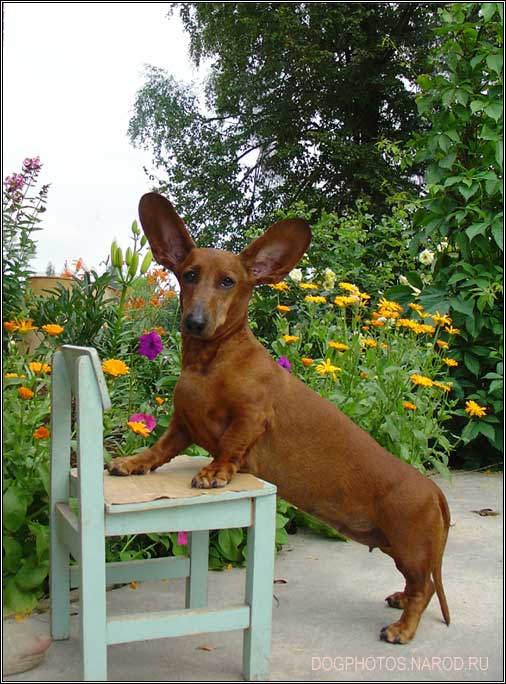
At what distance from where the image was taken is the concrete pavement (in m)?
2.02

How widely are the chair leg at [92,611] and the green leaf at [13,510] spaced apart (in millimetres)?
→ 481

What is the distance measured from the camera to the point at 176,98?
1097 centimetres

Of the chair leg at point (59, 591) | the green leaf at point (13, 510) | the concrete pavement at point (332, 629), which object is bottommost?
the concrete pavement at point (332, 629)

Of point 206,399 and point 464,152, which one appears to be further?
point 464,152

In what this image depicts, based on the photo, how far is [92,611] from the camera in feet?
5.85

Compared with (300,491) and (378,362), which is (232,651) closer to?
(300,491)

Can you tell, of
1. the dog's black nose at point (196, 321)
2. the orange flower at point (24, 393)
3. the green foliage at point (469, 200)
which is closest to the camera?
the dog's black nose at point (196, 321)

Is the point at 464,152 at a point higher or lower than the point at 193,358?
higher

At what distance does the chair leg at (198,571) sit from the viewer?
237cm

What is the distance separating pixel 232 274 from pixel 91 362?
48 centimetres

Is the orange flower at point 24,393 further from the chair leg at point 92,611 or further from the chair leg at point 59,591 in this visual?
the chair leg at point 92,611

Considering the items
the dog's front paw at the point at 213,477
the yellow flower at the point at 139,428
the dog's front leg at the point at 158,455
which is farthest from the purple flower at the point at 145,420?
the dog's front paw at the point at 213,477

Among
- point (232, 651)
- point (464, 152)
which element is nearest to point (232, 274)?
point (232, 651)

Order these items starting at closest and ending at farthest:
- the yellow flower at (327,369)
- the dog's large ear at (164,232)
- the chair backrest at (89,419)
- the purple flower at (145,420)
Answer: the chair backrest at (89,419) < the dog's large ear at (164,232) < the purple flower at (145,420) < the yellow flower at (327,369)
